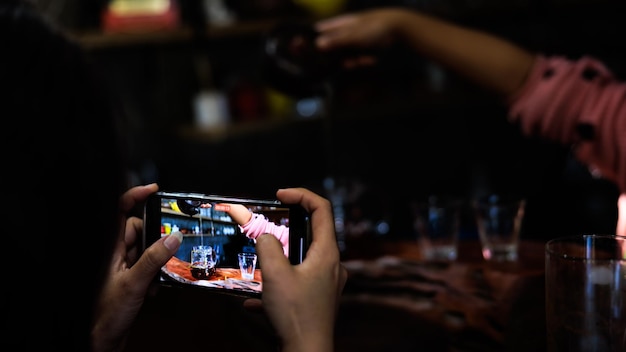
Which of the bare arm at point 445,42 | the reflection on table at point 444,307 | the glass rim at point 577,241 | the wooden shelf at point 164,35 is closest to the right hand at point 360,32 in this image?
the bare arm at point 445,42

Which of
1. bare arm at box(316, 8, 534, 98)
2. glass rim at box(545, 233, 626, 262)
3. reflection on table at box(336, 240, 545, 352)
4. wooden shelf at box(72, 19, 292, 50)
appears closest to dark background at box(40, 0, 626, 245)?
wooden shelf at box(72, 19, 292, 50)

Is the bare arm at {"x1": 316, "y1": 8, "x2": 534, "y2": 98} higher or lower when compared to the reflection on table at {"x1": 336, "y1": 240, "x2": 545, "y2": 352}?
higher

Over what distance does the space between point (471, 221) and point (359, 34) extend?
0.50 meters

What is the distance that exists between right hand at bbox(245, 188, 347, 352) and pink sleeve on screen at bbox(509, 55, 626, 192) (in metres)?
0.92

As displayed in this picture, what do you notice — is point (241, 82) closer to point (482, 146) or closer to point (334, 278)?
point (482, 146)

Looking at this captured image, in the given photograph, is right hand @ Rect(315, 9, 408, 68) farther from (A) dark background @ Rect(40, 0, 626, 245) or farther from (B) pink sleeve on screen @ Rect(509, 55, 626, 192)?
(A) dark background @ Rect(40, 0, 626, 245)

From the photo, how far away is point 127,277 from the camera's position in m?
0.70

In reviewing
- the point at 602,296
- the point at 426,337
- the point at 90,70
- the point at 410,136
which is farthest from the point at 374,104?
the point at 90,70

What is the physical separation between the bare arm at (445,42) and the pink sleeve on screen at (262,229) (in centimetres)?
88

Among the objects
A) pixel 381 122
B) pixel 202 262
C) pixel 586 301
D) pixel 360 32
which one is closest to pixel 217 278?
pixel 202 262

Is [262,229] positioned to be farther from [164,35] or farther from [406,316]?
[164,35]

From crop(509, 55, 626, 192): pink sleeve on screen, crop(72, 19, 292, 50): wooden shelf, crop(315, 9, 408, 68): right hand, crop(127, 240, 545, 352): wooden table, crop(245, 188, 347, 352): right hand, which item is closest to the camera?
crop(245, 188, 347, 352): right hand

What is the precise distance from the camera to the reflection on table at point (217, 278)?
644 mm

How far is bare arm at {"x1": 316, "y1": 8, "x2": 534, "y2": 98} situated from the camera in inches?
59.5
